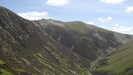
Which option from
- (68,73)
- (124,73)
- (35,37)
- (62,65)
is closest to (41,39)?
(35,37)

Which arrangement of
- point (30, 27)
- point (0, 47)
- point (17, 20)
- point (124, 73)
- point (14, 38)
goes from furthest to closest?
point (30, 27) < point (17, 20) < point (14, 38) < point (124, 73) < point (0, 47)

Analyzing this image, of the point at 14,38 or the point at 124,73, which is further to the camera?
the point at 14,38

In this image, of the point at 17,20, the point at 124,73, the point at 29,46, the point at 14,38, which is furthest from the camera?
the point at 17,20

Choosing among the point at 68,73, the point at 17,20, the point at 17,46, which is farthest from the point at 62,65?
the point at 17,20

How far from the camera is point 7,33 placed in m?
150

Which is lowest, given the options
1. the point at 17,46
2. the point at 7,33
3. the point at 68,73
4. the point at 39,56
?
the point at 68,73

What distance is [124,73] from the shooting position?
143 m

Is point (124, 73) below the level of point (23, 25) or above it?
below

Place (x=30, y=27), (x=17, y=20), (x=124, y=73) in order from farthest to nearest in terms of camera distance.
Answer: (x=30, y=27), (x=17, y=20), (x=124, y=73)

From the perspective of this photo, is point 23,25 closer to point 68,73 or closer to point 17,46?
point 17,46

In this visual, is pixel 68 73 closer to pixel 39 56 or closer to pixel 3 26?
pixel 39 56

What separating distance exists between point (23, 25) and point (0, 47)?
68719 mm

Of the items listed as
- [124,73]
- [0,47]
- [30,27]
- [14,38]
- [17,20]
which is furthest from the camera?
[30,27]

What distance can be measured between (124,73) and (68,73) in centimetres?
4949
